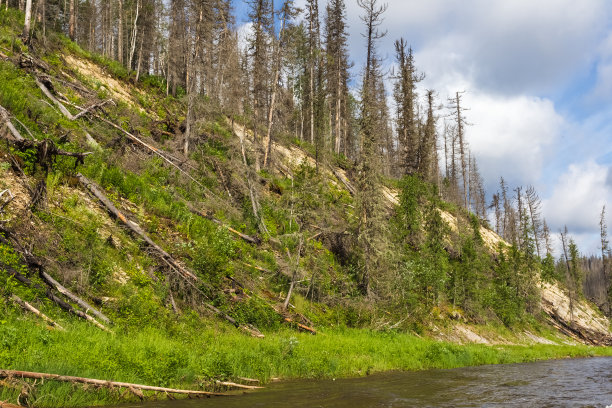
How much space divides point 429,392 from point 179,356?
21.1 ft

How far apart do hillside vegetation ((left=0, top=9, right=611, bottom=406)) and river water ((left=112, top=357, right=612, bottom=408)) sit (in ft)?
3.15

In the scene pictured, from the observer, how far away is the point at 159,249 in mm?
13172

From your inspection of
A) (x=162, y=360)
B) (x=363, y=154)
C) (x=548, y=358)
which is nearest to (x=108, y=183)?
(x=162, y=360)

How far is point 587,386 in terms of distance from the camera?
39.5ft

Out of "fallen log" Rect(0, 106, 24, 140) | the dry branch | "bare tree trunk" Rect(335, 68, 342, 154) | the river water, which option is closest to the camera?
the river water

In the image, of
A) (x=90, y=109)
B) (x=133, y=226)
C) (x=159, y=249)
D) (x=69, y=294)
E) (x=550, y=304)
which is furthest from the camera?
(x=550, y=304)

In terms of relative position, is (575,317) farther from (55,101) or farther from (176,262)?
(55,101)

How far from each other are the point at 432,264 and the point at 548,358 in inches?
331

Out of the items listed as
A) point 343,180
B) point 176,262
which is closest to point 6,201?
point 176,262

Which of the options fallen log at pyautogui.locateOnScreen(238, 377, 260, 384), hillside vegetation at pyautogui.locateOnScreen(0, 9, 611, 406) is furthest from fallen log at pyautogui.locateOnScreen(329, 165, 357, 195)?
fallen log at pyautogui.locateOnScreen(238, 377, 260, 384)

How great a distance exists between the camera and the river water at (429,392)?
819 centimetres

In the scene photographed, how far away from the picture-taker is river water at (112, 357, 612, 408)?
8.19m

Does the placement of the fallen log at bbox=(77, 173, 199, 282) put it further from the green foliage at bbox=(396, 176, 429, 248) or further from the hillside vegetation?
the green foliage at bbox=(396, 176, 429, 248)

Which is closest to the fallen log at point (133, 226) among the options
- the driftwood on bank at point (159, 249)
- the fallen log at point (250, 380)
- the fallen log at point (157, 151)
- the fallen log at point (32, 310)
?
the driftwood on bank at point (159, 249)
